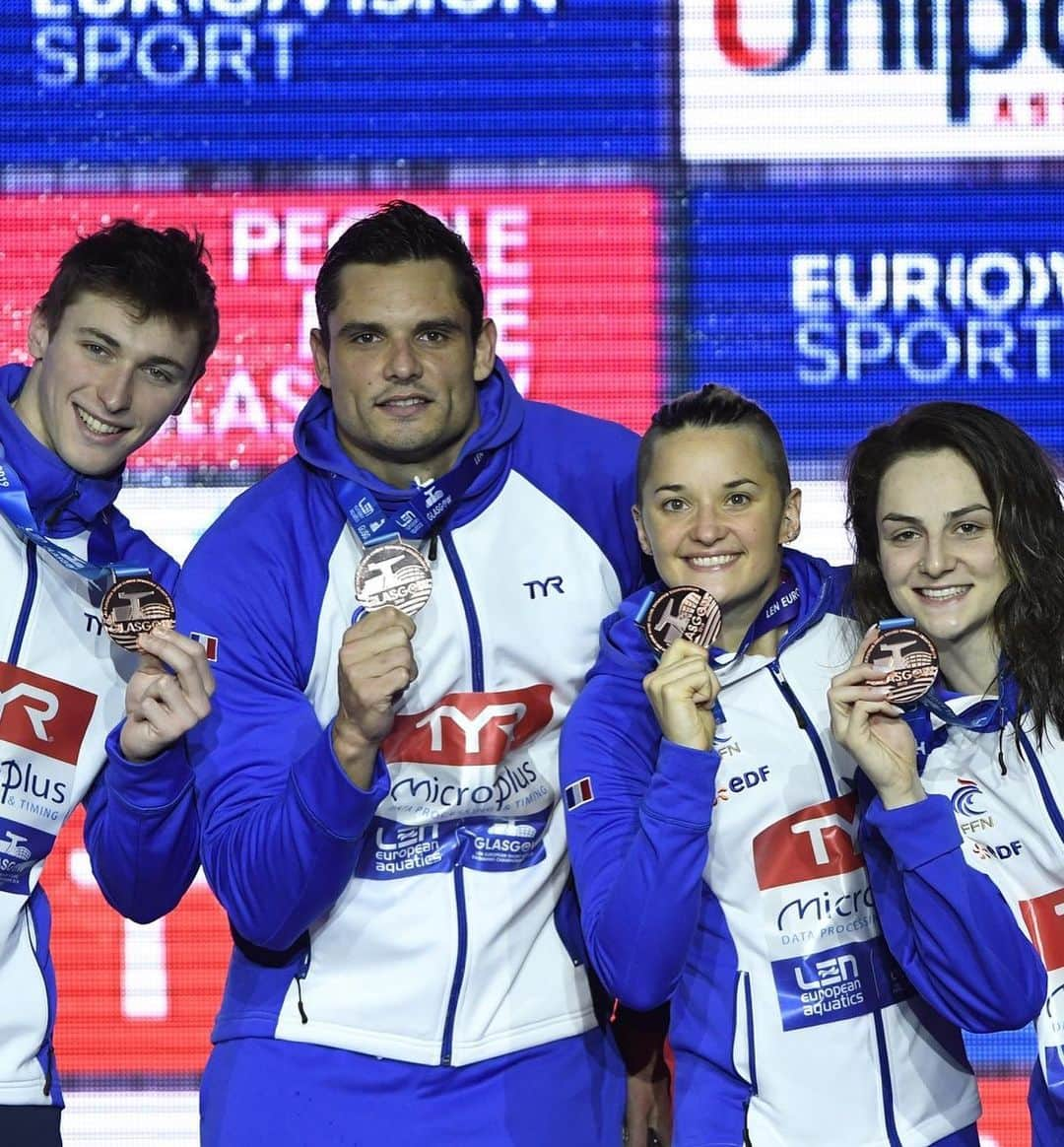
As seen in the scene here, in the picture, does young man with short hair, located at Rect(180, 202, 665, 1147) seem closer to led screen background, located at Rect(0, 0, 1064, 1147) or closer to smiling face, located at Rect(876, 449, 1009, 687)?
smiling face, located at Rect(876, 449, 1009, 687)

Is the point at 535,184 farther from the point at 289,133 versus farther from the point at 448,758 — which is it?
the point at 448,758

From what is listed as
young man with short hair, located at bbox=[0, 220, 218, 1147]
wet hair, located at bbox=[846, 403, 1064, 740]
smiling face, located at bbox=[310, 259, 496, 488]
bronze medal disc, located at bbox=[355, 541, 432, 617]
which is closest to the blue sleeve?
wet hair, located at bbox=[846, 403, 1064, 740]

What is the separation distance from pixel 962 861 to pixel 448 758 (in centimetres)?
63

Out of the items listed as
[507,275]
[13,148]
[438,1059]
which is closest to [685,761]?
[438,1059]

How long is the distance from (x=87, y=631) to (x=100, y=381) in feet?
1.07

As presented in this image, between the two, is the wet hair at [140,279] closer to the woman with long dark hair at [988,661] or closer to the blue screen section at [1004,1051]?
the woman with long dark hair at [988,661]

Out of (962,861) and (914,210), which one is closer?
(962,861)

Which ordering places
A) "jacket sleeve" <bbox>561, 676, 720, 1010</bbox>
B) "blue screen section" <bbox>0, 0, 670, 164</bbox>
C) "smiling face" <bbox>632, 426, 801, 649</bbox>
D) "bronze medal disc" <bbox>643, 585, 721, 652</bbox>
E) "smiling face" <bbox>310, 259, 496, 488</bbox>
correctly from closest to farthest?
"jacket sleeve" <bbox>561, 676, 720, 1010</bbox> < "bronze medal disc" <bbox>643, 585, 721, 652</bbox> < "smiling face" <bbox>632, 426, 801, 649</bbox> < "smiling face" <bbox>310, 259, 496, 488</bbox> < "blue screen section" <bbox>0, 0, 670, 164</bbox>

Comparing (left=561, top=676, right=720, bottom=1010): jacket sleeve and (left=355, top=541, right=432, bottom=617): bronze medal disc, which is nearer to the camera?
(left=561, top=676, right=720, bottom=1010): jacket sleeve

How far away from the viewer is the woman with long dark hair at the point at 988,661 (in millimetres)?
2188

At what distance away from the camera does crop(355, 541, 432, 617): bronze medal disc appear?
7.32 ft

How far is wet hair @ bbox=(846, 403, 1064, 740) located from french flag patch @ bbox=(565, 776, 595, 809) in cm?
43

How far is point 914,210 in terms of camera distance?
339 cm

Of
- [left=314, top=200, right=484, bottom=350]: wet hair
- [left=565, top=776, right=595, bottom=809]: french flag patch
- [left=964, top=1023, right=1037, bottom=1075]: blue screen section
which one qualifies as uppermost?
[left=314, top=200, right=484, bottom=350]: wet hair
